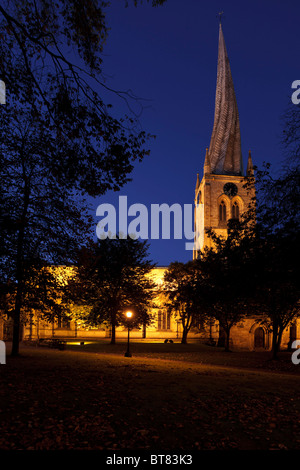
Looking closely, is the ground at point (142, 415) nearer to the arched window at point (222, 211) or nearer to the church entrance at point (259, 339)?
the church entrance at point (259, 339)

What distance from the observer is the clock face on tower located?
78.2 m

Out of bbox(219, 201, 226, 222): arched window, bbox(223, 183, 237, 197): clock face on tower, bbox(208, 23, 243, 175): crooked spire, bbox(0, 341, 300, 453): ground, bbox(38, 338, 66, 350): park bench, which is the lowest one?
bbox(38, 338, 66, 350): park bench

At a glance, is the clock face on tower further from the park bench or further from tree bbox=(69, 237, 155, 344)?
the park bench

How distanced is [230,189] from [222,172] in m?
5.64

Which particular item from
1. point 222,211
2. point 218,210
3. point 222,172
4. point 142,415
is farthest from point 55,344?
point 222,172

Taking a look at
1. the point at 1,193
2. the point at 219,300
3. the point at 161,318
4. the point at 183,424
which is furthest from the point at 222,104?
the point at 183,424

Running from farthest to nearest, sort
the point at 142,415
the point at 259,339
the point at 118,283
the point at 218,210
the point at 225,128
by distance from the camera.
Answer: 1. the point at 225,128
2. the point at 218,210
3. the point at 259,339
4. the point at 118,283
5. the point at 142,415

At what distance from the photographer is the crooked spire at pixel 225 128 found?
84.2m

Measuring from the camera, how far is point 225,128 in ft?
295

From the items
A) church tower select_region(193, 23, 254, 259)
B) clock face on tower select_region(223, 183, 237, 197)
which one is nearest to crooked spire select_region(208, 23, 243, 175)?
church tower select_region(193, 23, 254, 259)

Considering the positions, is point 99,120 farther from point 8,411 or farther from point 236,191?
point 236,191

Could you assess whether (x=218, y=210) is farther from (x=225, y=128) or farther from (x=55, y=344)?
(x=55, y=344)

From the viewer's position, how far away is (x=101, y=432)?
23.3ft

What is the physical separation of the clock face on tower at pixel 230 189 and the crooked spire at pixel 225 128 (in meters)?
4.80
